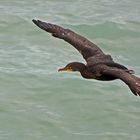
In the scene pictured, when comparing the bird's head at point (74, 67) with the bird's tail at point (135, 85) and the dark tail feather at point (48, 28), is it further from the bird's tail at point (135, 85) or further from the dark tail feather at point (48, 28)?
the bird's tail at point (135, 85)

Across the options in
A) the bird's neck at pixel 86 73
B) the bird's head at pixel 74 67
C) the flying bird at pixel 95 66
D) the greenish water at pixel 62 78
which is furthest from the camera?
the greenish water at pixel 62 78

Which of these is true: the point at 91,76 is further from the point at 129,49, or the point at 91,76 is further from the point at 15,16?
the point at 15,16

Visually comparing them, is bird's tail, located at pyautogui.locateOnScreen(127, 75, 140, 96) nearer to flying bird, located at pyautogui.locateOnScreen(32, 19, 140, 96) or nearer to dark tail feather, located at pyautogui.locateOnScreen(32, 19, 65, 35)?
flying bird, located at pyautogui.locateOnScreen(32, 19, 140, 96)

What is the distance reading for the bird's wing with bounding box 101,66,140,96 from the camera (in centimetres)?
837

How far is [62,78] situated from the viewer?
40.4 feet

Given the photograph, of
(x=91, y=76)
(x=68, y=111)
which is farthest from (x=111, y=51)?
(x=91, y=76)

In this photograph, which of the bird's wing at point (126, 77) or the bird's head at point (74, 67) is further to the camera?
the bird's head at point (74, 67)

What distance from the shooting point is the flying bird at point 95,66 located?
341 inches

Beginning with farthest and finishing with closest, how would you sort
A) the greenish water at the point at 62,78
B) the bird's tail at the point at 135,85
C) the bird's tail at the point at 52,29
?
the greenish water at the point at 62,78 < the bird's tail at the point at 52,29 < the bird's tail at the point at 135,85

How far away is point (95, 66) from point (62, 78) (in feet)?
9.14

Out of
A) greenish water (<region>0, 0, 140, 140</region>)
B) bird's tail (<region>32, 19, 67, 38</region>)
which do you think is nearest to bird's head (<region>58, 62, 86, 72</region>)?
bird's tail (<region>32, 19, 67, 38</region>)

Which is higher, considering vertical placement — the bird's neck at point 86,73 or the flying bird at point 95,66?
the flying bird at point 95,66

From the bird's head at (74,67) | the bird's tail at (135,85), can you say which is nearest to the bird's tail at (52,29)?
the bird's head at (74,67)

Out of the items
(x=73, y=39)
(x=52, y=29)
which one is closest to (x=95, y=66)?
(x=73, y=39)
